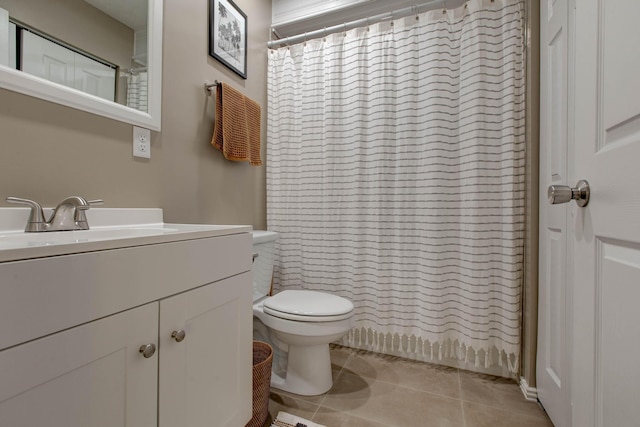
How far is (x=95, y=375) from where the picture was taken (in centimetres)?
54

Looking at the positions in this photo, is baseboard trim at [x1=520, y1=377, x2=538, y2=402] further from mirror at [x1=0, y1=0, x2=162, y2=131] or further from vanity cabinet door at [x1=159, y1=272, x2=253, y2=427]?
mirror at [x1=0, y1=0, x2=162, y2=131]

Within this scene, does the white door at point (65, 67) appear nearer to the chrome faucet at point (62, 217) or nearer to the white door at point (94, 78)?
the white door at point (94, 78)

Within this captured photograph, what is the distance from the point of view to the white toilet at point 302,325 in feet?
4.30

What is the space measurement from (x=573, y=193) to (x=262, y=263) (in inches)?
54.1

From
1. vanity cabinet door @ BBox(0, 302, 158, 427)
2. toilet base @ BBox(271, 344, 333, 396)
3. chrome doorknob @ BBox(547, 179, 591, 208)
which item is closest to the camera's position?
vanity cabinet door @ BBox(0, 302, 158, 427)

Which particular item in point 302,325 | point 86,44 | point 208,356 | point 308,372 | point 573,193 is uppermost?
point 86,44

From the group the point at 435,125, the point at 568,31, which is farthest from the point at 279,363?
the point at 568,31

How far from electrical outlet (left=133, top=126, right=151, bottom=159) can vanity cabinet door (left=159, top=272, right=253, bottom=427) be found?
0.67 m

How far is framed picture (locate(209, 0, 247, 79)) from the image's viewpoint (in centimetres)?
150

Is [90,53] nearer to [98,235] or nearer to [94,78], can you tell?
[94,78]

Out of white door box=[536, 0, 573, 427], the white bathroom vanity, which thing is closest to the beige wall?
the white bathroom vanity

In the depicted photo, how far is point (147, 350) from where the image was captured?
626 mm

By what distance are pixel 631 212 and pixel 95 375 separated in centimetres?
96

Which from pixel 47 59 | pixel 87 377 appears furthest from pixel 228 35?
pixel 87 377
